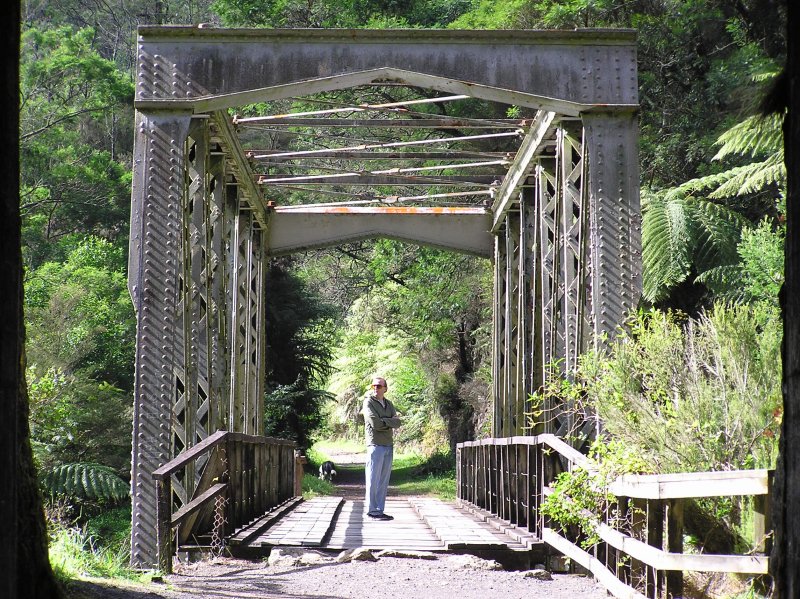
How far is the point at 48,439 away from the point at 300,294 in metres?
9.83

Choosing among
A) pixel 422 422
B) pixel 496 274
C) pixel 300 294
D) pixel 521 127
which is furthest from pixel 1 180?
pixel 422 422

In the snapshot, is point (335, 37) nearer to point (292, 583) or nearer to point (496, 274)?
point (292, 583)

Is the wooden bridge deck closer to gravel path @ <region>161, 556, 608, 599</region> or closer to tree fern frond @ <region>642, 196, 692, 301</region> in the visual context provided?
gravel path @ <region>161, 556, 608, 599</region>

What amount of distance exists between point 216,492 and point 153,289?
71.1 inches

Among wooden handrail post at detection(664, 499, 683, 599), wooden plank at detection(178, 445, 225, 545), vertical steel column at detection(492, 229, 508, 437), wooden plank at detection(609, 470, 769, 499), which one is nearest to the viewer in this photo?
wooden plank at detection(609, 470, 769, 499)

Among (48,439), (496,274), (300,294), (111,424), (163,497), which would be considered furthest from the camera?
(300,294)

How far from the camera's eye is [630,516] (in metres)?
6.70

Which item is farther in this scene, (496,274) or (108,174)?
(108,174)

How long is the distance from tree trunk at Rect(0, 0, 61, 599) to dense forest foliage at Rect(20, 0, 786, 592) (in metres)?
2.60

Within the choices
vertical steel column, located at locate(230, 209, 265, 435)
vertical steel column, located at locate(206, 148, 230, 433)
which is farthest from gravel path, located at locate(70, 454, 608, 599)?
vertical steel column, located at locate(230, 209, 265, 435)

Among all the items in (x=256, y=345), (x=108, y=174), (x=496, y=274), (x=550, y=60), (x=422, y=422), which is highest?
(x=108, y=174)

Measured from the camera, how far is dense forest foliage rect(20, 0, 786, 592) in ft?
23.5

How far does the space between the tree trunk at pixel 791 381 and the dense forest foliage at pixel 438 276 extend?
0.19 metres

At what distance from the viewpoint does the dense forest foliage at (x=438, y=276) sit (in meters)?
7.17
